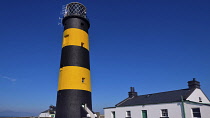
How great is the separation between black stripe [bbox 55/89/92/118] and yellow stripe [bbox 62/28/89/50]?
16.5ft

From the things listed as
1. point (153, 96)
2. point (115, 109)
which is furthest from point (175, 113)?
point (115, 109)

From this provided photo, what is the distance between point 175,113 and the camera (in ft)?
61.6

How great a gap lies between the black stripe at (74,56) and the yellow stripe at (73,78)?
497 millimetres

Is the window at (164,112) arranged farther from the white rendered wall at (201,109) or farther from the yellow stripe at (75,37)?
the yellow stripe at (75,37)

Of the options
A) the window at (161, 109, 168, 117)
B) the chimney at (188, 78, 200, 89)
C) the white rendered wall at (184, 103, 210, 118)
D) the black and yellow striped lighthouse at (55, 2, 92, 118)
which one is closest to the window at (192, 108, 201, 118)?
the white rendered wall at (184, 103, 210, 118)

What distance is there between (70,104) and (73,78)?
244cm

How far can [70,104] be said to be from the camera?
16625mm

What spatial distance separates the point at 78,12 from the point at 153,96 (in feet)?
47.4

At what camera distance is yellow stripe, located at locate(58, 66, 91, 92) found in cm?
1709

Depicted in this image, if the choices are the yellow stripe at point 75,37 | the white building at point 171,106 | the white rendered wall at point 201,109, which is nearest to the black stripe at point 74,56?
the yellow stripe at point 75,37

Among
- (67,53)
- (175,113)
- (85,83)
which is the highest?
(67,53)

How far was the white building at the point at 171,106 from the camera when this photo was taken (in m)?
18.2

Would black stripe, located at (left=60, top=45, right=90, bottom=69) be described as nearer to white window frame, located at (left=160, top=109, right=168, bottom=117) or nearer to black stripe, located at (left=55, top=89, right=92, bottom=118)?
black stripe, located at (left=55, top=89, right=92, bottom=118)

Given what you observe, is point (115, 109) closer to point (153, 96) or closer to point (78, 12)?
point (153, 96)
